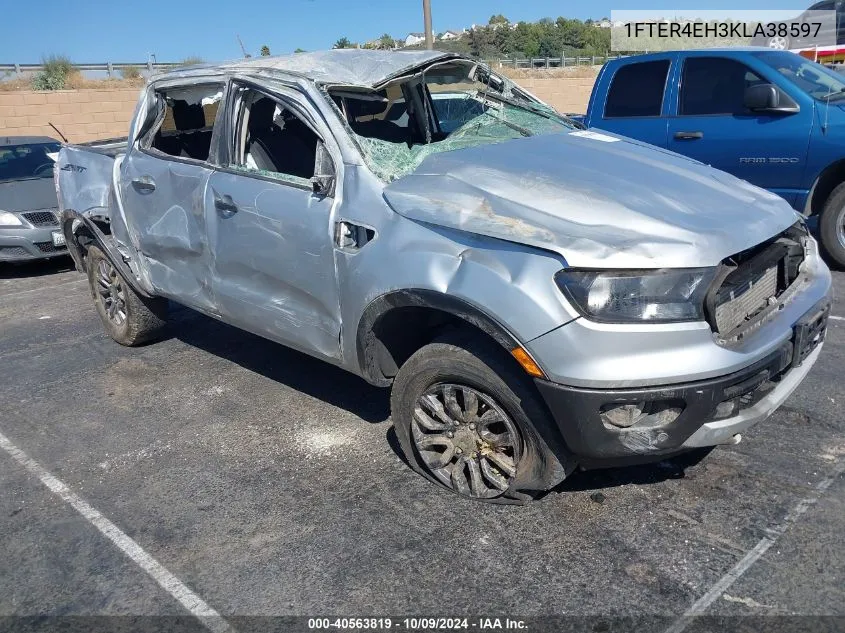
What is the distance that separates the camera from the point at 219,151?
414 centimetres

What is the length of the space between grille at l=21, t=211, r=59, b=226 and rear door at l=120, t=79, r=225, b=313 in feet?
14.6

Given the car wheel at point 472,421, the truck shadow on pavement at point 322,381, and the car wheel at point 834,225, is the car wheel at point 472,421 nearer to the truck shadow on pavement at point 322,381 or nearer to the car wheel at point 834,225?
the truck shadow on pavement at point 322,381

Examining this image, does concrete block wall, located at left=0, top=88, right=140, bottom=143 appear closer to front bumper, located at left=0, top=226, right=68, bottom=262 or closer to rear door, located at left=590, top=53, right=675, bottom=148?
front bumper, located at left=0, top=226, right=68, bottom=262

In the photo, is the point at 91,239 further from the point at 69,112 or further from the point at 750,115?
the point at 69,112

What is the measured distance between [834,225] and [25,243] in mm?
8241

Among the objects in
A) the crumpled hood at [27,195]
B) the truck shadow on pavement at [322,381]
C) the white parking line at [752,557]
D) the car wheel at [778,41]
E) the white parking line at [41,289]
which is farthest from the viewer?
the car wheel at [778,41]

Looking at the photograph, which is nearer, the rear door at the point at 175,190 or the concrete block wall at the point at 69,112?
the rear door at the point at 175,190

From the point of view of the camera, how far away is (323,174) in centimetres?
354

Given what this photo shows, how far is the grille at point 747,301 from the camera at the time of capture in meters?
2.82

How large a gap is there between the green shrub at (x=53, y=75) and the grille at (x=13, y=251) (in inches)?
680

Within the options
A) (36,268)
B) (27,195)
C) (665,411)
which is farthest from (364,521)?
(36,268)

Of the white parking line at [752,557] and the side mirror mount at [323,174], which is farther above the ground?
the side mirror mount at [323,174]

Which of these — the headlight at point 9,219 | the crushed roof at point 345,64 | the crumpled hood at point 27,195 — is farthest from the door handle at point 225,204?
the crumpled hood at point 27,195

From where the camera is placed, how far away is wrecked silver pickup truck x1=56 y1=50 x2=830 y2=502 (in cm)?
269
